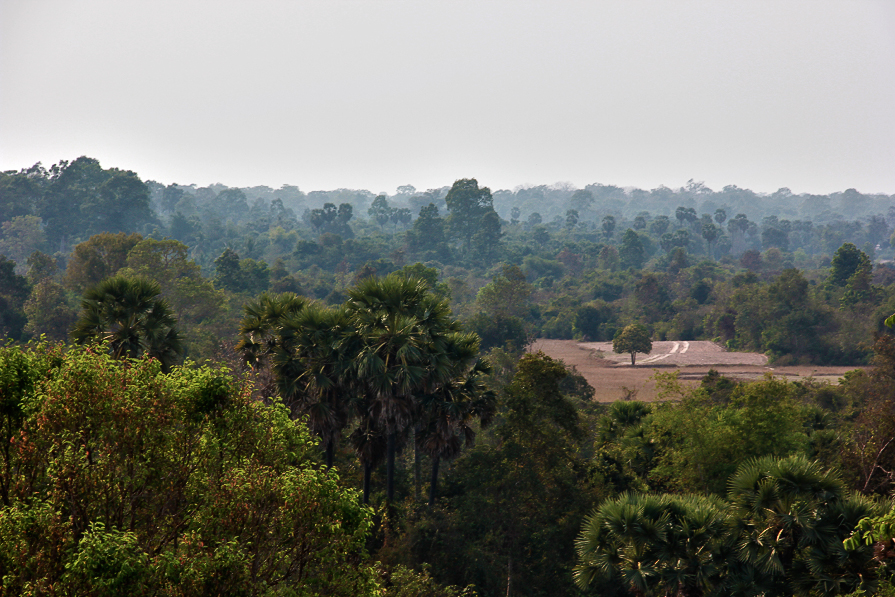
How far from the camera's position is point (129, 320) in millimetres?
18531

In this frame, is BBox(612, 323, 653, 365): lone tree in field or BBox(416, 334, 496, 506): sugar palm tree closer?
BBox(416, 334, 496, 506): sugar palm tree

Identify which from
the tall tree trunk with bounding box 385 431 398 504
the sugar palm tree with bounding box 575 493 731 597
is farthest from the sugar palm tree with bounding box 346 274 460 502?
the sugar palm tree with bounding box 575 493 731 597

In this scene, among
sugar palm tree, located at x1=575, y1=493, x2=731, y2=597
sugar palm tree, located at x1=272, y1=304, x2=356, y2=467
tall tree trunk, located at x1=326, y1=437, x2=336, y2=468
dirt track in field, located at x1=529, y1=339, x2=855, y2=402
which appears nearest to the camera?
sugar palm tree, located at x1=575, y1=493, x2=731, y2=597

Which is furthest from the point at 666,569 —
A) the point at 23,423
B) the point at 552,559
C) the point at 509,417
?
the point at 23,423

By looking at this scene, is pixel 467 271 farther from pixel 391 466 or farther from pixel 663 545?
pixel 663 545

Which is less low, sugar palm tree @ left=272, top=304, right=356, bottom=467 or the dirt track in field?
sugar palm tree @ left=272, top=304, right=356, bottom=467

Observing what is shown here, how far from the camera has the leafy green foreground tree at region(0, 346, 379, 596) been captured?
22.4 ft

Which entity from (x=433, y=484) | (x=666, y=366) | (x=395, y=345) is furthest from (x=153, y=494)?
(x=666, y=366)

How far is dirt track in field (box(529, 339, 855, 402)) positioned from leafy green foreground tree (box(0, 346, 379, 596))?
42.1 meters

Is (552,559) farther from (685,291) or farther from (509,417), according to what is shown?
(685,291)

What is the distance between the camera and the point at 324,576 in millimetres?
9039

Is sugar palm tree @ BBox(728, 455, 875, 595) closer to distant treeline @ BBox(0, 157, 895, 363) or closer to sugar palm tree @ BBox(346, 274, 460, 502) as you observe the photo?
sugar palm tree @ BBox(346, 274, 460, 502)

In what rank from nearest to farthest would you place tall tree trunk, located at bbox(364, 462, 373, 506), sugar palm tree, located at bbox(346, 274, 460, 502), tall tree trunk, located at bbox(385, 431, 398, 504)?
sugar palm tree, located at bbox(346, 274, 460, 502), tall tree trunk, located at bbox(385, 431, 398, 504), tall tree trunk, located at bbox(364, 462, 373, 506)

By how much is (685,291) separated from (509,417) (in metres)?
80.8
